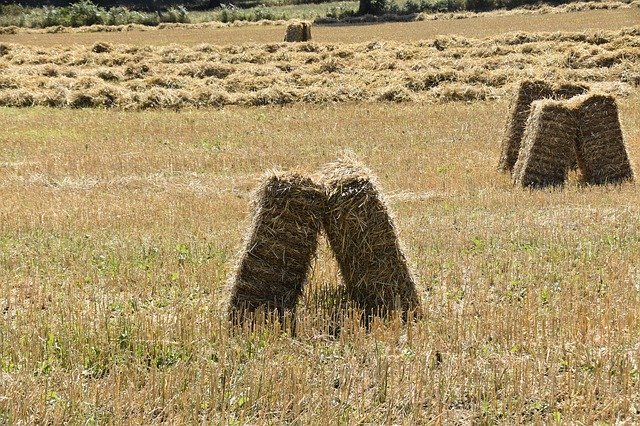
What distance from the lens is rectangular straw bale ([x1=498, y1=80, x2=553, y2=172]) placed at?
15453 mm

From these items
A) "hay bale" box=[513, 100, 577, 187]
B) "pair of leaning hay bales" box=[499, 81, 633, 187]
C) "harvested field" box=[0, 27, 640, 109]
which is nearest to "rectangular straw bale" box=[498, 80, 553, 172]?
"pair of leaning hay bales" box=[499, 81, 633, 187]

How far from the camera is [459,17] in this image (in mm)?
54438

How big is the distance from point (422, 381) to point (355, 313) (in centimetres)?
133

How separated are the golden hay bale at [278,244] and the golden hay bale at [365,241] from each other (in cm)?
17

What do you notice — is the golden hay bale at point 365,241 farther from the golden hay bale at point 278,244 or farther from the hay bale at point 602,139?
the hay bale at point 602,139

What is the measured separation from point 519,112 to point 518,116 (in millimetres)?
73

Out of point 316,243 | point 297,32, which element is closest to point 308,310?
point 316,243

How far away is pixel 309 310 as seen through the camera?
7.32m

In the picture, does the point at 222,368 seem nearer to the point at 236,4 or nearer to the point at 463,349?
the point at 463,349

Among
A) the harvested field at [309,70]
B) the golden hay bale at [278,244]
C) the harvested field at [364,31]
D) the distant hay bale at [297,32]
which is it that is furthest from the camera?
the harvested field at [364,31]

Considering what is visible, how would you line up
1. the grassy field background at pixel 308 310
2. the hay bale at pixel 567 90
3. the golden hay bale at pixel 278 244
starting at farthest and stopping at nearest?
the hay bale at pixel 567 90 → the golden hay bale at pixel 278 244 → the grassy field background at pixel 308 310

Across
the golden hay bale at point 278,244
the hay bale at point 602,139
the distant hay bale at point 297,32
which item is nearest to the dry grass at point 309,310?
the golden hay bale at point 278,244

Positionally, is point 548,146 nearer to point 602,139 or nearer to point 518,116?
point 602,139

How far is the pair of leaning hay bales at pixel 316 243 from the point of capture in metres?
7.26
